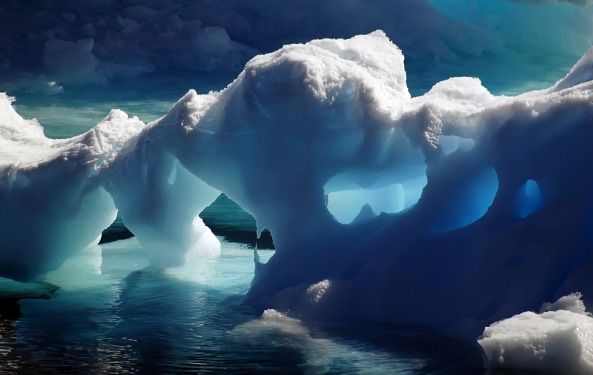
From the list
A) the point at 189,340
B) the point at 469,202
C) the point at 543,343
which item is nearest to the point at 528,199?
the point at 469,202

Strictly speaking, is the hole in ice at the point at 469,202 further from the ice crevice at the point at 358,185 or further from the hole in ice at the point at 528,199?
the hole in ice at the point at 528,199

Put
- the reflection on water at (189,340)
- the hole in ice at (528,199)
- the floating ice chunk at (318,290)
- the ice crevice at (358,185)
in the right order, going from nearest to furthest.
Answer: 1. the reflection on water at (189,340)
2. the ice crevice at (358,185)
3. the hole in ice at (528,199)
4. the floating ice chunk at (318,290)

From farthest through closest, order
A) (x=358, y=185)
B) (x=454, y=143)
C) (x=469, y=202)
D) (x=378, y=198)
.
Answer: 1. (x=378, y=198)
2. (x=358, y=185)
3. (x=454, y=143)
4. (x=469, y=202)

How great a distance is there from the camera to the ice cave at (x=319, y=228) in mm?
5137

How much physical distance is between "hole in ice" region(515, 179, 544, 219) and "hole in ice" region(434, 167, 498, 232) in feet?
0.76

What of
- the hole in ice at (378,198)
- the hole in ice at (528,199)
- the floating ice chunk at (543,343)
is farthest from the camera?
the hole in ice at (378,198)

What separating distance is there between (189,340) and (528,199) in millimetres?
2114

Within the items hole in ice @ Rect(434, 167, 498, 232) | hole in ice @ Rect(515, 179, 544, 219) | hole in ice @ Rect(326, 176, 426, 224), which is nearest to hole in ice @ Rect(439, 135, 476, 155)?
hole in ice @ Rect(434, 167, 498, 232)

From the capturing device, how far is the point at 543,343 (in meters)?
4.57

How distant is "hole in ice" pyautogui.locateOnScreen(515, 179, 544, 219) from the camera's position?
217 inches

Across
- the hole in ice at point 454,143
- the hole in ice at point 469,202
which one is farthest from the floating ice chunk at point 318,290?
the hole in ice at point 454,143

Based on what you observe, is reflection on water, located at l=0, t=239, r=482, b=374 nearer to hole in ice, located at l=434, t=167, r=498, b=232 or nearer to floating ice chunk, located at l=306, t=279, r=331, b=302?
floating ice chunk, located at l=306, t=279, r=331, b=302

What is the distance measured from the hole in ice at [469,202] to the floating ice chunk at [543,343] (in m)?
1.10

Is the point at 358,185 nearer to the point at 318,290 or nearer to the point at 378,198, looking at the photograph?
the point at 378,198
